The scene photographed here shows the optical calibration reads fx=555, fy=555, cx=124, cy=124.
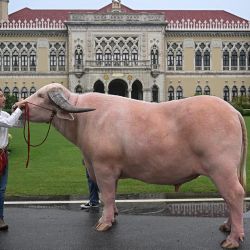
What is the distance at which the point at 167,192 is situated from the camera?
10219 mm

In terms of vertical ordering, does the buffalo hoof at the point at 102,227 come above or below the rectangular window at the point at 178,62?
below

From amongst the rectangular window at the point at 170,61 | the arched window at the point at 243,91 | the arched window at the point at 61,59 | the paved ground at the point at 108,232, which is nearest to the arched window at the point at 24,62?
the arched window at the point at 61,59

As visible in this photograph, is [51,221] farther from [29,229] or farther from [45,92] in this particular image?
[45,92]

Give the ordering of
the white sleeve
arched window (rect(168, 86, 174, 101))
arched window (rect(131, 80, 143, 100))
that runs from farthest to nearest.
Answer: arched window (rect(168, 86, 174, 101))
arched window (rect(131, 80, 143, 100))
the white sleeve

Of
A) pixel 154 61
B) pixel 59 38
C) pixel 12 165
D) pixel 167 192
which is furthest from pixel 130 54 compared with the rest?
pixel 167 192

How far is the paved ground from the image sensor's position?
602 cm

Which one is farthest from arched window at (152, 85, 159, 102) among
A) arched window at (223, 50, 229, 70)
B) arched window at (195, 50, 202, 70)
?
arched window at (223, 50, 229, 70)

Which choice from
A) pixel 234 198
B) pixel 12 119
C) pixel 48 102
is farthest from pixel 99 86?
pixel 234 198

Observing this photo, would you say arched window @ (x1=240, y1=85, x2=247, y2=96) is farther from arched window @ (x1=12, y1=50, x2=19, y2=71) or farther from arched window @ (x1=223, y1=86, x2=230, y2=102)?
arched window @ (x1=12, y1=50, x2=19, y2=71)

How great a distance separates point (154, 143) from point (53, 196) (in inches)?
148

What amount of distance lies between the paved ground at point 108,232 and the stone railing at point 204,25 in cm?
5436

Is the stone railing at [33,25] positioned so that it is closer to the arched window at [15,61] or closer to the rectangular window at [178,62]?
the arched window at [15,61]

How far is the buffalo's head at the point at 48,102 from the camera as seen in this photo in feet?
21.7

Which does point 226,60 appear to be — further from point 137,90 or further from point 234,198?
point 234,198
